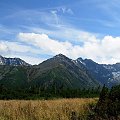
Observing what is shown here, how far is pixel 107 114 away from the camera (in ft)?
53.5

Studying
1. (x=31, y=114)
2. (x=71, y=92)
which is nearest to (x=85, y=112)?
(x=31, y=114)

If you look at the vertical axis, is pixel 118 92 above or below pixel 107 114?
above

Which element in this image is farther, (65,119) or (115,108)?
(115,108)

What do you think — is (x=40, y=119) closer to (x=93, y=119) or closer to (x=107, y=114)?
(x=93, y=119)

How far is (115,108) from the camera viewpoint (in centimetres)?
1691

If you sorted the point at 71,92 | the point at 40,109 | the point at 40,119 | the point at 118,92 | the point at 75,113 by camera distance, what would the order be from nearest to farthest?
the point at 40,119
the point at 40,109
the point at 75,113
the point at 118,92
the point at 71,92

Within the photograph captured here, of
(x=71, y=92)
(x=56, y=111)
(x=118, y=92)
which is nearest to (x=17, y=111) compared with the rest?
(x=56, y=111)

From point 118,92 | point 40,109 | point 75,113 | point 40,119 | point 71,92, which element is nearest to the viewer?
point 40,119

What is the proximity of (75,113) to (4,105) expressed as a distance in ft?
11.5

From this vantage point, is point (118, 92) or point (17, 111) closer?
point (17, 111)

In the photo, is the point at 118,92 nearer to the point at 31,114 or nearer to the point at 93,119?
the point at 93,119

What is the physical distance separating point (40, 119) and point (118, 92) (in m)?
7.33

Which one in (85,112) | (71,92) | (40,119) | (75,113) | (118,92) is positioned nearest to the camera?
(40,119)

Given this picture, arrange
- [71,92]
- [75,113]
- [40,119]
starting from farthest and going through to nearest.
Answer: [71,92]
[75,113]
[40,119]
